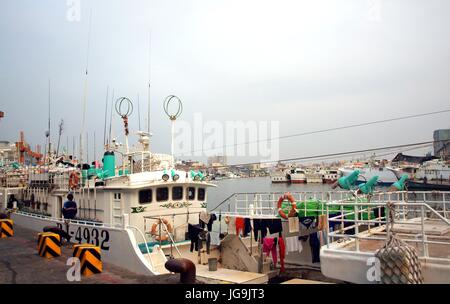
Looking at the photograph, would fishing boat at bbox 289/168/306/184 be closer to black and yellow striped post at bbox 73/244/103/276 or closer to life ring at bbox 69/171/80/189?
life ring at bbox 69/171/80/189

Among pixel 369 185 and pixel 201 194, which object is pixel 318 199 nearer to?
pixel 369 185

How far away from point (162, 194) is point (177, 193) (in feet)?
2.37

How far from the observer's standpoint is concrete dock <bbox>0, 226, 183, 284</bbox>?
30.8 ft

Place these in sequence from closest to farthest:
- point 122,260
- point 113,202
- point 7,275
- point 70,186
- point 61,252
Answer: point 7,275
point 122,260
point 61,252
point 113,202
point 70,186

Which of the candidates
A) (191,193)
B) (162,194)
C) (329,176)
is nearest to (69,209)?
(162,194)

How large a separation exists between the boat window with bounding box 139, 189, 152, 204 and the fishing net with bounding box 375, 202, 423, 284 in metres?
10.00

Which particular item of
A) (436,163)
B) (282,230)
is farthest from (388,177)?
(282,230)

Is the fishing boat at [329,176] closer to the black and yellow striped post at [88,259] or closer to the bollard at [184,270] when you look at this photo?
the black and yellow striped post at [88,259]

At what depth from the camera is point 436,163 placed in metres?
58.5

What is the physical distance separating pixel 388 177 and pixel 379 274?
6756 cm

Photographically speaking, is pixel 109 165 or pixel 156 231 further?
pixel 109 165

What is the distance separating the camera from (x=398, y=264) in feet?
20.0

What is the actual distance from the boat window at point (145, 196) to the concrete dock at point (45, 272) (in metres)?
3.05
